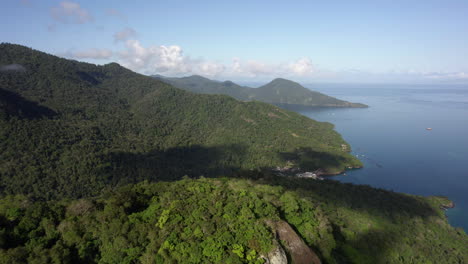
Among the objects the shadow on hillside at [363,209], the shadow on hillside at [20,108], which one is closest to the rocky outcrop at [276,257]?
the shadow on hillside at [363,209]

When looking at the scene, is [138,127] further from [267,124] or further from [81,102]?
[267,124]

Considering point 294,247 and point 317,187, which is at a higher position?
point 294,247

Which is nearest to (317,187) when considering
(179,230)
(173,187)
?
(173,187)

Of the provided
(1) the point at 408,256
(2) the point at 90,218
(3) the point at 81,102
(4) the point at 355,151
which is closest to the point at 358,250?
(1) the point at 408,256

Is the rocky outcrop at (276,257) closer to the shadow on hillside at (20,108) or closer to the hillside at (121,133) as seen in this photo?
the hillside at (121,133)

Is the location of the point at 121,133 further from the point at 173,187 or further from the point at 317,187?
the point at 317,187

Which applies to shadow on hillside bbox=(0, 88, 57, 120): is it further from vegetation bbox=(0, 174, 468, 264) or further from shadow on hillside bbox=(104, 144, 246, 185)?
vegetation bbox=(0, 174, 468, 264)
